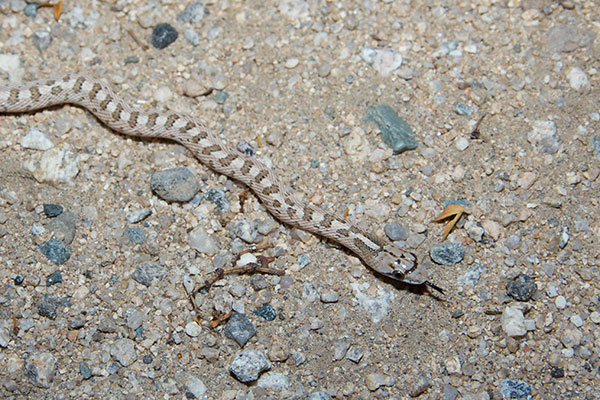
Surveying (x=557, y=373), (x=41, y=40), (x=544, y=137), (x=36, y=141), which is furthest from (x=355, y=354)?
(x=41, y=40)

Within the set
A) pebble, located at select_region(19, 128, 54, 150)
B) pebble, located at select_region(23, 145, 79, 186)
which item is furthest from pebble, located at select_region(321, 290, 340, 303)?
pebble, located at select_region(19, 128, 54, 150)

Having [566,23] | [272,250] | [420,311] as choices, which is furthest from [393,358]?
[566,23]

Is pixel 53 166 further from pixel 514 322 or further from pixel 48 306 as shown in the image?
pixel 514 322

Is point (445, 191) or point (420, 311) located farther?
point (445, 191)

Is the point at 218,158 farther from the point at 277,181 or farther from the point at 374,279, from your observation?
the point at 374,279

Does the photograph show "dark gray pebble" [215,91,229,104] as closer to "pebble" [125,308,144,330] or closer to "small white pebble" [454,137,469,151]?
"pebble" [125,308,144,330]
